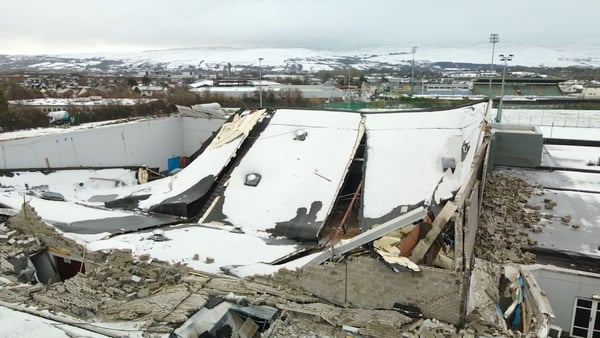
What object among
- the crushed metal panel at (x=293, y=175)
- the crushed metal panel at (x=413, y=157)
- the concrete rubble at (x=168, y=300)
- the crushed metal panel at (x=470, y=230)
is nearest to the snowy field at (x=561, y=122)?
the crushed metal panel at (x=413, y=157)

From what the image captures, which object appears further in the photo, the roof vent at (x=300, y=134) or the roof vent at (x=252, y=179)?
the roof vent at (x=300, y=134)

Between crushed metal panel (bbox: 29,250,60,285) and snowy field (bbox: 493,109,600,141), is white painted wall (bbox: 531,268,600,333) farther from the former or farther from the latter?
snowy field (bbox: 493,109,600,141)

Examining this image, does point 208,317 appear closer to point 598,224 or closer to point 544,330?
point 544,330

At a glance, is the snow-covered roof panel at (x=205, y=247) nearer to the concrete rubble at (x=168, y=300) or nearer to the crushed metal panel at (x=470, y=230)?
the concrete rubble at (x=168, y=300)

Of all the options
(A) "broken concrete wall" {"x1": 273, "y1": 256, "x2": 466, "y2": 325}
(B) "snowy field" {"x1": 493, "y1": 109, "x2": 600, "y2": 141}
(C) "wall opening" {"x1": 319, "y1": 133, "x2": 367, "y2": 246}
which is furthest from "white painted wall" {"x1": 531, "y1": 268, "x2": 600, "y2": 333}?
(B) "snowy field" {"x1": 493, "y1": 109, "x2": 600, "y2": 141}

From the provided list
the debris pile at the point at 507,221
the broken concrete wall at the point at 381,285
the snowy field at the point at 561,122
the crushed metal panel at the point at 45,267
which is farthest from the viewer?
the snowy field at the point at 561,122

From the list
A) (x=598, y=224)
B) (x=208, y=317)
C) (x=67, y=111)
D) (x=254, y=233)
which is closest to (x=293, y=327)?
(x=208, y=317)
